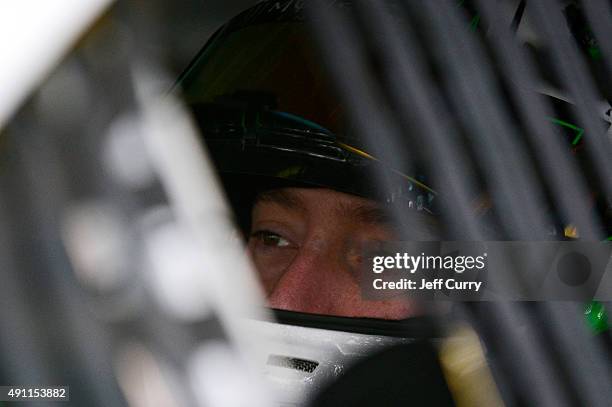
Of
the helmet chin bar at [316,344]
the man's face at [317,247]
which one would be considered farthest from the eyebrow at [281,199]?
the helmet chin bar at [316,344]

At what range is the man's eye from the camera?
1002 mm

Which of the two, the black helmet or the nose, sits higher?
the black helmet

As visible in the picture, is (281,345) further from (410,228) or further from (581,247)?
(581,247)

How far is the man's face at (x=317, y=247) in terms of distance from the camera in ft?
2.85

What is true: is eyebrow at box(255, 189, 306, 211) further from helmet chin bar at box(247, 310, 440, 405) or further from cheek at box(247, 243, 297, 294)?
helmet chin bar at box(247, 310, 440, 405)

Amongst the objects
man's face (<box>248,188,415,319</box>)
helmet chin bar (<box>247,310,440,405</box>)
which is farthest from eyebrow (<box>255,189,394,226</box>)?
helmet chin bar (<box>247,310,440,405</box>)

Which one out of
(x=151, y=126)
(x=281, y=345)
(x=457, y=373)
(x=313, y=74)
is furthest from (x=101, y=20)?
(x=457, y=373)

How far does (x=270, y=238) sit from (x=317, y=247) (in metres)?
0.06

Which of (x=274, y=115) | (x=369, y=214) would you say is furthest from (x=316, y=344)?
(x=274, y=115)

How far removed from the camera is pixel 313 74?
87 cm

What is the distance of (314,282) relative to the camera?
100 centimetres

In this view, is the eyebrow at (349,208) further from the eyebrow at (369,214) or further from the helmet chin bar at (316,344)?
the helmet chin bar at (316,344)

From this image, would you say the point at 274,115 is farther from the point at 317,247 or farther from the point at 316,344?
the point at 316,344

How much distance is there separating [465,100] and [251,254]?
0.29 metres
